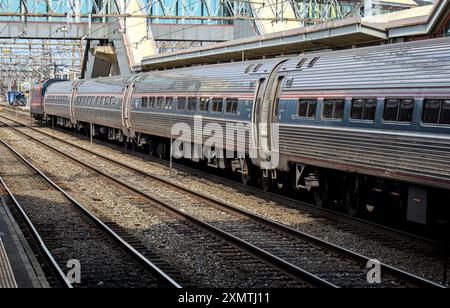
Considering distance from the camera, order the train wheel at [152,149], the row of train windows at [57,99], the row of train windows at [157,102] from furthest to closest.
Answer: the row of train windows at [57,99] < the train wheel at [152,149] < the row of train windows at [157,102]

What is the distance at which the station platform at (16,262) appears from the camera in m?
8.17

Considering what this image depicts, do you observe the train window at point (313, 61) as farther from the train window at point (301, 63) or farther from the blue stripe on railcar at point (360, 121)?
the blue stripe on railcar at point (360, 121)

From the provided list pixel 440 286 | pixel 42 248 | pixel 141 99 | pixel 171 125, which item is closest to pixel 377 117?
pixel 440 286

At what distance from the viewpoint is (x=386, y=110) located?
11.8 metres

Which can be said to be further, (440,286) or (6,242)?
(6,242)

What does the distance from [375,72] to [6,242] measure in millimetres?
6630

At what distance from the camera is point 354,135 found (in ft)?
41.8

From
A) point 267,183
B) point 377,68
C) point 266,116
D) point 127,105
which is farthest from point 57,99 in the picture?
point 377,68

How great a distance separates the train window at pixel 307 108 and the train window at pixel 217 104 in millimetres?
4485

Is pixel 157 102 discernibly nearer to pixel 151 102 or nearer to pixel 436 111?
pixel 151 102

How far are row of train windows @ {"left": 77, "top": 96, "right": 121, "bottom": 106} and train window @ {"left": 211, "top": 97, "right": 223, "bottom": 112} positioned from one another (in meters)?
11.2

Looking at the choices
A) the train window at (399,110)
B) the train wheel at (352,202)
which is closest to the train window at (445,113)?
the train window at (399,110)

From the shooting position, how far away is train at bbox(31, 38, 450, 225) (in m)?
10.9

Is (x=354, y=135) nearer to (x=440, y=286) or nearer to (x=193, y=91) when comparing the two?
(x=440, y=286)
